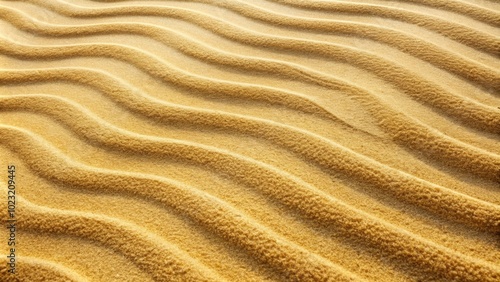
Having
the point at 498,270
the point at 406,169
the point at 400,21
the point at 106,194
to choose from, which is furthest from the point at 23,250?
the point at 400,21

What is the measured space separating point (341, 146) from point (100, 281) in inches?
30.3

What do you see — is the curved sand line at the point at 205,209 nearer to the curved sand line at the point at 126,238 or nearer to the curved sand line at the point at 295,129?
the curved sand line at the point at 126,238

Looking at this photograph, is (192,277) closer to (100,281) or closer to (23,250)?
(100,281)

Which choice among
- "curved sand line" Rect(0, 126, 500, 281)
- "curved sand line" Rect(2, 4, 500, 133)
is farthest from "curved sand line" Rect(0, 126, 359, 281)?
"curved sand line" Rect(2, 4, 500, 133)

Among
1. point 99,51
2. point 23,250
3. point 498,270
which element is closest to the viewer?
point 498,270

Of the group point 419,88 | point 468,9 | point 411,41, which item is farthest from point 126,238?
point 468,9

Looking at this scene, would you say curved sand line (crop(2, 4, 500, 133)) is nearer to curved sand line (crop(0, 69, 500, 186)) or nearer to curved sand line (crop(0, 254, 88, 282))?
curved sand line (crop(0, 69, 500, 186))

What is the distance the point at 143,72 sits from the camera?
1.62 m

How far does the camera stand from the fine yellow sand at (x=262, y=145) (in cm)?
98

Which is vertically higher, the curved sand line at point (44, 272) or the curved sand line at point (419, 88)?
the curved sand line at point (419, 88)

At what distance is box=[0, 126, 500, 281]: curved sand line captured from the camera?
0.92m

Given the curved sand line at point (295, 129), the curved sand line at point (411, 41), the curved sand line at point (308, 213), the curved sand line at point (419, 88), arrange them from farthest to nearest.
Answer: the curved sand line at point (411, 41)
the curved sand line at point (419, 88)
the curved sand line at point (295, 129)
the curved sand line at point (308, 213)

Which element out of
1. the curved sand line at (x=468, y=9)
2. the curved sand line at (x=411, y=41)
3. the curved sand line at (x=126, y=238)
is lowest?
the curved sand line at (x=126, y=238)

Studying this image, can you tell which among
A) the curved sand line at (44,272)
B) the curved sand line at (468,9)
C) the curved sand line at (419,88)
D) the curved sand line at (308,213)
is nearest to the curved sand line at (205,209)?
the curved sand line at (308,213)
